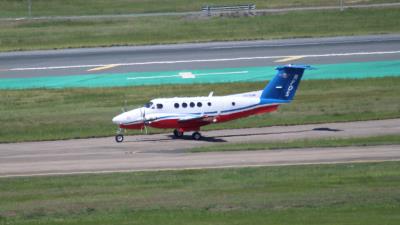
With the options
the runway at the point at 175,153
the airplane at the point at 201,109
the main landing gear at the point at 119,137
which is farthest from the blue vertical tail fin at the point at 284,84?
the main landing gear at the point at 119,137

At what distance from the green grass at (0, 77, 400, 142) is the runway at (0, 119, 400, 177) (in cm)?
158

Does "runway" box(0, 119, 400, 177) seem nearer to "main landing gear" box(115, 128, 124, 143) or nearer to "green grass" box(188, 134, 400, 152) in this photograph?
"main landing gear" box(115, 128, 124, 143)

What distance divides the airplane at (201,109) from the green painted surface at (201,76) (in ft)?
41.9

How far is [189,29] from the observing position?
8131 cm

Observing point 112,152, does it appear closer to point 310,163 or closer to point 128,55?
point 310,163

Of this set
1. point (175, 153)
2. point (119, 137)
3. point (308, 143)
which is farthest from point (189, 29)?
point (175, 153)

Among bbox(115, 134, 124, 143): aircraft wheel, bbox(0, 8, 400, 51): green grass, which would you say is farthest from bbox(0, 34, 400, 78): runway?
bbox(115, 134, 124, 143): aircraft wheel

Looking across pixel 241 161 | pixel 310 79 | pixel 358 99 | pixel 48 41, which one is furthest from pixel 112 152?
pixel 48 41

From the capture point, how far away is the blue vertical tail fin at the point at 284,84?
45188mm

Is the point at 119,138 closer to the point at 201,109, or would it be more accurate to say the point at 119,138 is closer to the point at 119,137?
the point at 119,137

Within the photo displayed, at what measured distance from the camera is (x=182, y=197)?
100 feet

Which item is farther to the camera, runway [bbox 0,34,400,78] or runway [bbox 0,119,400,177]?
runway [bbox 0,34,400,78]

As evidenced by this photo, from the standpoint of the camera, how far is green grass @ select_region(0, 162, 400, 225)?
2680 centimetres

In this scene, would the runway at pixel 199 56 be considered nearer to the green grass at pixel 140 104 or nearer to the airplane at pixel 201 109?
the green grass at pixel 140 104
